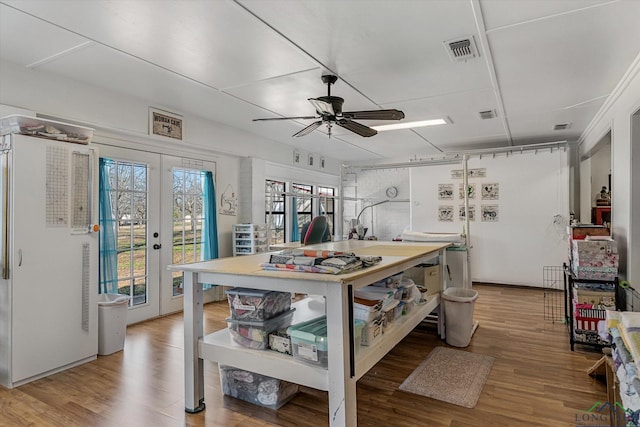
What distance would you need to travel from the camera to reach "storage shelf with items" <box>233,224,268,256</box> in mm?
5004

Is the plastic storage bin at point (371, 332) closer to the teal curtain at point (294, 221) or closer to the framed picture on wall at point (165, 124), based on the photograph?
the framed picture on wall at point (165, 124)

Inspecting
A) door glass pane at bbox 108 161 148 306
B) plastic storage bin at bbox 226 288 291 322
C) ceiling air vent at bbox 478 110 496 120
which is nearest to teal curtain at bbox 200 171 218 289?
door glass pane at bbox 108 161 148 306

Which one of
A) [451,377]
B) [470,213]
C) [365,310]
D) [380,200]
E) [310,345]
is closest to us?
[310,345]

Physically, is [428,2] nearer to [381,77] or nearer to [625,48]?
[381,77]

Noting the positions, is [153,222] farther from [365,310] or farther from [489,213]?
[489,213]

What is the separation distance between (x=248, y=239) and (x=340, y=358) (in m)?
3.51

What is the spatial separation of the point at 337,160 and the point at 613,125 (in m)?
5.18

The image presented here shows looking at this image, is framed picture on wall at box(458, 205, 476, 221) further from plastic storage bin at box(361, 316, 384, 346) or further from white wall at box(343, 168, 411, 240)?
plastic storage bin at box(361, 316, 384, 346)

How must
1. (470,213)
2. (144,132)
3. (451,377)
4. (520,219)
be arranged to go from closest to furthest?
(451,377) → (144,132) → (520,219) → (470,213)

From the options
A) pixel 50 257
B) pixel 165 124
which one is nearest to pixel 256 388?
pixel 50 257

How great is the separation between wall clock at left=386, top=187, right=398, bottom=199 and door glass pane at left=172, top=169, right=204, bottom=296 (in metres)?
4.49

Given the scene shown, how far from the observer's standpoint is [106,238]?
12.0ft

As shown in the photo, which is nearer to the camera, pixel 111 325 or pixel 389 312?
pixel 389 312

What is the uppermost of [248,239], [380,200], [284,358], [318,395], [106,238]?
[380,200]
